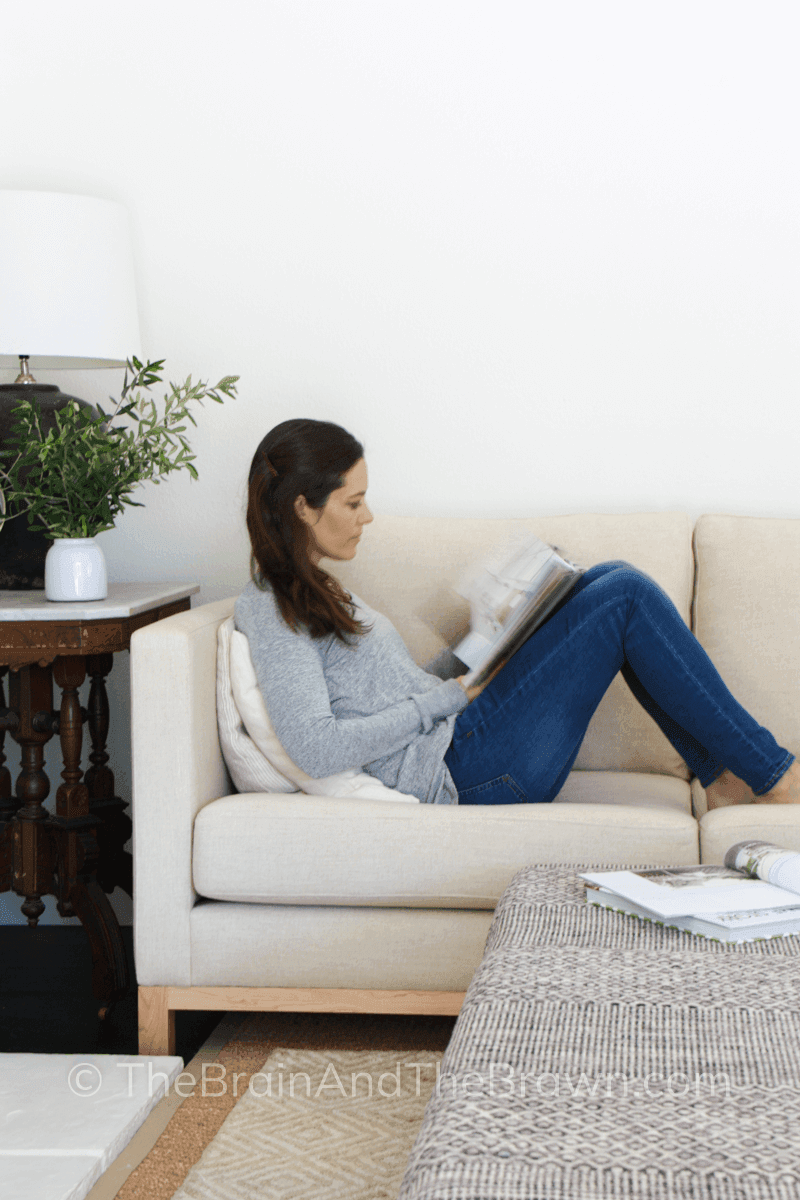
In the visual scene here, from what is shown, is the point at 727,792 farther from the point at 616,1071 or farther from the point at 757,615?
the point at 616,1071

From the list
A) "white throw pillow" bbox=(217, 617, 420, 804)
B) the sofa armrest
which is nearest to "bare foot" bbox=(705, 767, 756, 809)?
"white throw pillow" bbox=(217, 617, 420, 804)

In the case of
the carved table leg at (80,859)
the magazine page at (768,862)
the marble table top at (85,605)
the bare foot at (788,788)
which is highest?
the marble table top at (85,605)

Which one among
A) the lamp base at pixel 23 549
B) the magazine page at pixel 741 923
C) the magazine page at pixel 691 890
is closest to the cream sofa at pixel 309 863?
the magazine page at pixel 691 890

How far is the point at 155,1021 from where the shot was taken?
170 centimetres

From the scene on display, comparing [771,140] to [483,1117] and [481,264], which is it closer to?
[481,264]

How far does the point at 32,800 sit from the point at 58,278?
3.16 ft

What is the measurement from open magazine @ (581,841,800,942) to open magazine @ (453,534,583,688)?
0.49m

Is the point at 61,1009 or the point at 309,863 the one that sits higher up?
the point at 309,863

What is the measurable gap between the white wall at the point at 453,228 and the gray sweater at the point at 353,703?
73cm

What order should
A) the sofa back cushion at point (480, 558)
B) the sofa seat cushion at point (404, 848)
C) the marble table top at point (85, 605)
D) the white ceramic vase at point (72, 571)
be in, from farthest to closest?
1. the sofa back cushion at point (480, 558)
2. the white ceramic vase at point (72, 571)
3. the marble table top at point (85, 605)
4. the sofa seat cushion at point (404, 848)

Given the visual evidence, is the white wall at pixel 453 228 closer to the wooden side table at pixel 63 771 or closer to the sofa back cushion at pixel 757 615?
the sofa back cushion at pixel 757 615

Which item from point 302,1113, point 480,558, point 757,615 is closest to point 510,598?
point 480,558

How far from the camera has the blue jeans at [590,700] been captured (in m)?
1.74

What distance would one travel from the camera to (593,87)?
2.34 meters
